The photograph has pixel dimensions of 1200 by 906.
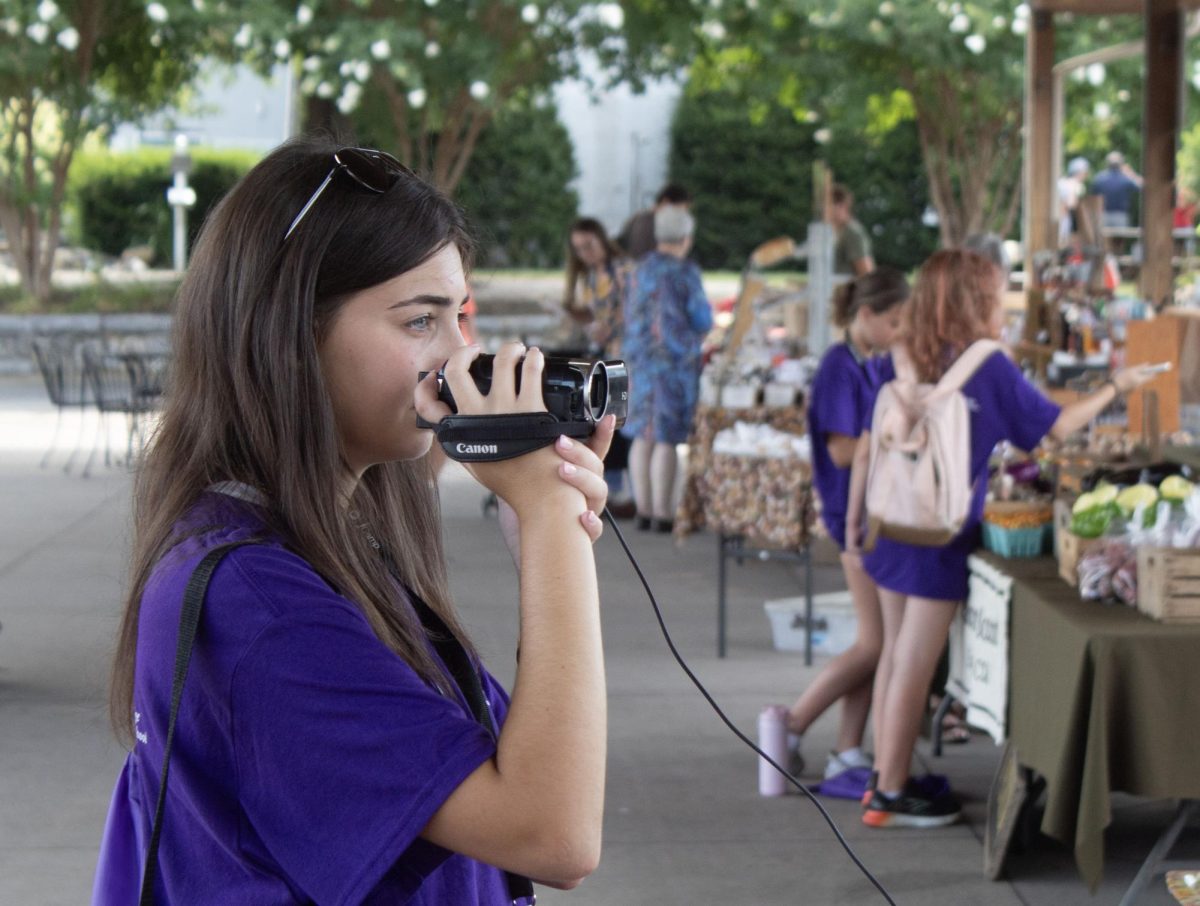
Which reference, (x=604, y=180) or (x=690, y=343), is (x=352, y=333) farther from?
(x=604, y=180)

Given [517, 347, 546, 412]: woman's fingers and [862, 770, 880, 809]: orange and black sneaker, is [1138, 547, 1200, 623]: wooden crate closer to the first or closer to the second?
[862, 770, 880, 809]: orange and black sneaker

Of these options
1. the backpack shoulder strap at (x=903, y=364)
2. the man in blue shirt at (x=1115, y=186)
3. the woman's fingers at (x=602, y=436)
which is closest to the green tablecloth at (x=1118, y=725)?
the backpack shoulder strap at (x=903, y=364)

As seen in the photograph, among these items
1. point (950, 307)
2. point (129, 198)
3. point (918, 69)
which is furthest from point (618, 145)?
point (950, 307)

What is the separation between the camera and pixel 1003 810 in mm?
4457

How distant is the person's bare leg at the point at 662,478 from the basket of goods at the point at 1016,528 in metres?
4.51

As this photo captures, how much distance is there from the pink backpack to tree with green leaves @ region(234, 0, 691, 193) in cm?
1063

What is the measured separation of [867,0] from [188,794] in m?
15.6

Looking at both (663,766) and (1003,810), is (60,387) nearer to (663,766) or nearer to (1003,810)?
(663,766)

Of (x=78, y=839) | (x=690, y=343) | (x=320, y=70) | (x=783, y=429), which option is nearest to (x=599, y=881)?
(x=78, y=839)

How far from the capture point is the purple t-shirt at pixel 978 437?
4.68 m

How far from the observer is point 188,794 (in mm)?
1294

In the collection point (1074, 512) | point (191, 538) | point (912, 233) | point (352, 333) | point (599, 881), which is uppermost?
point (912, 233)

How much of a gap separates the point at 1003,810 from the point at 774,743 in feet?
2.86

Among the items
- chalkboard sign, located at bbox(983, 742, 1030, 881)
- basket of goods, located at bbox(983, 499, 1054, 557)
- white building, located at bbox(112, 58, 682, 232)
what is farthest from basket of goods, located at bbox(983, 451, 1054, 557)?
white building, located at bbox(112, 58, 682, 232)
